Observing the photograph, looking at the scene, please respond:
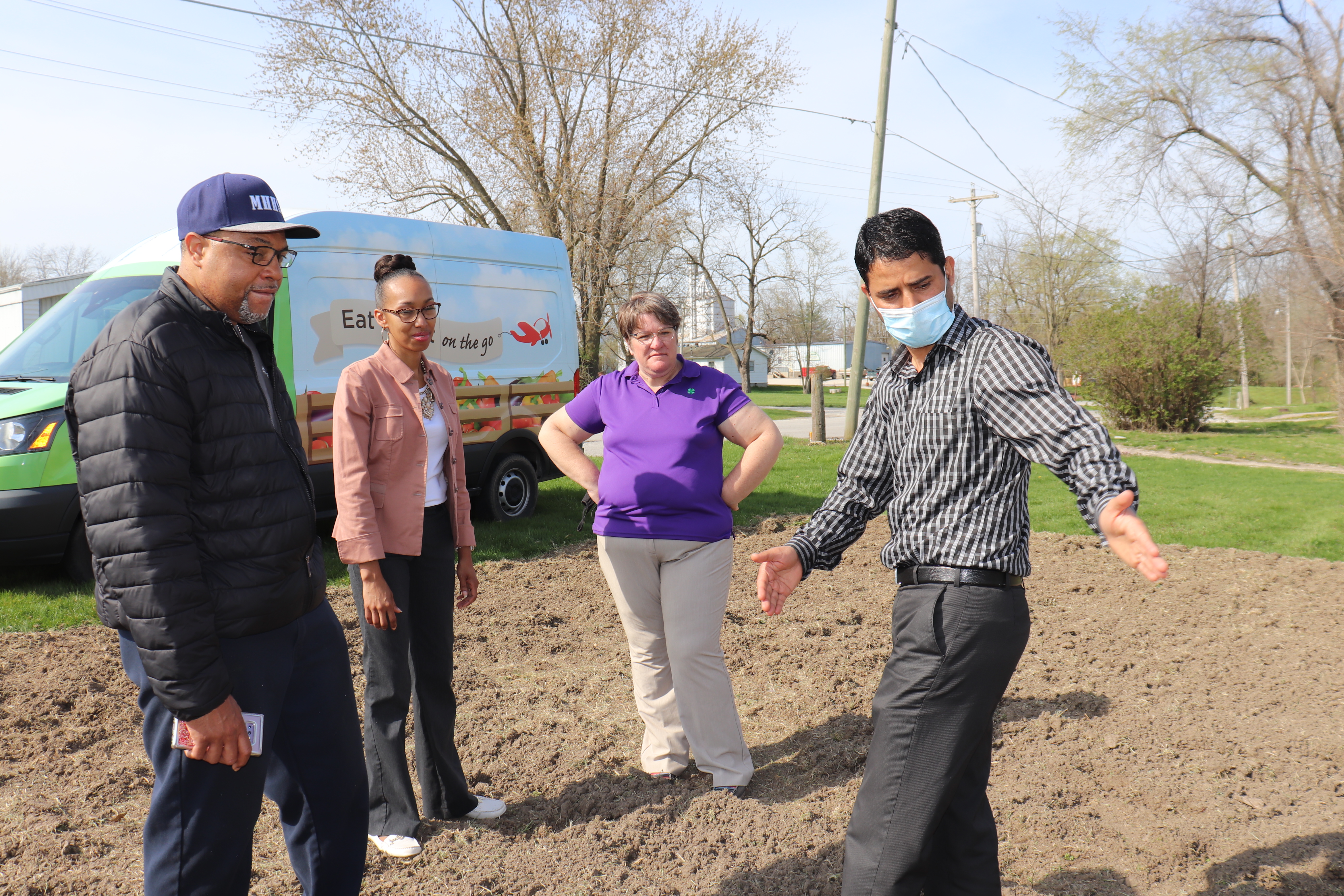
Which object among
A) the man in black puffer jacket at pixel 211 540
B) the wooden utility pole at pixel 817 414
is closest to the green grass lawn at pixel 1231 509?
the wooden utility pole at pixel 817 414

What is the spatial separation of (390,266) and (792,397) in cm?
4433

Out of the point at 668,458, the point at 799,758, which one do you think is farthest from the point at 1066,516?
the point at 668,458

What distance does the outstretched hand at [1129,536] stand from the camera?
71.6 inches

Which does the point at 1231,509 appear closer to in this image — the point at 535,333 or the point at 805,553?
the point at 535,333

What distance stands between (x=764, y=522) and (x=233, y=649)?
780 centimetres

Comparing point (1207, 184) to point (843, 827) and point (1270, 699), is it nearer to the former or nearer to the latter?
point (1270, 699)

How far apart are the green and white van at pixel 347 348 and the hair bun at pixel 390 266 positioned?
6.19ft

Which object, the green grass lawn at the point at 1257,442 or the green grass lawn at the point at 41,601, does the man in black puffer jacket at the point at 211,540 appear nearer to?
the green grass lawn at the point at 41,601

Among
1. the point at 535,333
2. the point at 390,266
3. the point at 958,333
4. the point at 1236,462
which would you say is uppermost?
the point at 535,333

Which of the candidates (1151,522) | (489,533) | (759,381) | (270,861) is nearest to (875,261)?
(270,861)

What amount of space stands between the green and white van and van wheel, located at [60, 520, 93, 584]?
11 mm

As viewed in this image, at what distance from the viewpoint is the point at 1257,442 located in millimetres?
19281

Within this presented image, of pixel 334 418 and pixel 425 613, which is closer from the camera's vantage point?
pixel 334 418

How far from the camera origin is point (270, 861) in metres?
3.20
